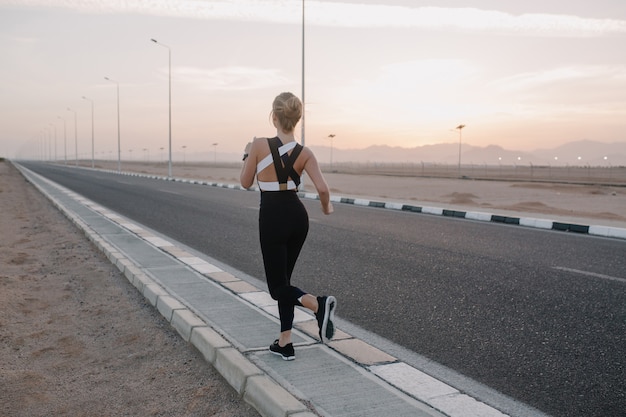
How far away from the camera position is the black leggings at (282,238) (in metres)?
3.71

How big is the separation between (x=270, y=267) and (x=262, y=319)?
3.82ft

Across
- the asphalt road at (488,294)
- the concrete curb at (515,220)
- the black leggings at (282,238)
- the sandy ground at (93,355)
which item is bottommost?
the sandy ground at (93,355)

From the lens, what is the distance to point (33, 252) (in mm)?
9148

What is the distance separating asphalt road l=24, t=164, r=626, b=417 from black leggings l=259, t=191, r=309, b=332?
3.92 ft

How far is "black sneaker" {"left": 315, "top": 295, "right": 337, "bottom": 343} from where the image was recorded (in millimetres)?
3881

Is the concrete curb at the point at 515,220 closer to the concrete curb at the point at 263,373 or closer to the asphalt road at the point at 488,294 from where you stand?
the asphalt road at the point at 488,294

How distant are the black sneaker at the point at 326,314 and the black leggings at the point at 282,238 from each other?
0.16 meters

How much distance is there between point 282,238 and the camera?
3.74 metres

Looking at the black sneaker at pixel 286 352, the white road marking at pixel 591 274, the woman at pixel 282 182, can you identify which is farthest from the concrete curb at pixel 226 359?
the white road marking at pixel 591 274

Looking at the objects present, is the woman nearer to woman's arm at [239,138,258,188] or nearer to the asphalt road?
woman's arm at [239,138,258,188]

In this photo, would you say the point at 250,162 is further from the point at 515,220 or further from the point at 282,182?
the point at 515,220

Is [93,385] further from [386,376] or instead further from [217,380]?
[386,376]

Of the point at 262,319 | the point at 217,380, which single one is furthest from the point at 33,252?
the point at 217,380

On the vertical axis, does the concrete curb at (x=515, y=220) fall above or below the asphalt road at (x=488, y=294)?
above
